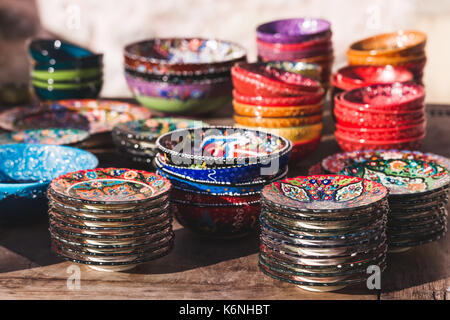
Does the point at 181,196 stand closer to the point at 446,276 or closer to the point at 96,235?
the point at 96,235

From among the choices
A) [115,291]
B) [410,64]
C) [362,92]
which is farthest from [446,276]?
[410,64]

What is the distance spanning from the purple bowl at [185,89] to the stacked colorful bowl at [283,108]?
1.06 ft

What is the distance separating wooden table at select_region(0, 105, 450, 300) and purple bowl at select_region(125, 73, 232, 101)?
0.84m

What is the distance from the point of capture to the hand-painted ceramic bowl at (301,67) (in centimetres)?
272

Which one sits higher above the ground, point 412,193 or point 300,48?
point 300,48

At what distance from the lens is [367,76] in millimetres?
2820

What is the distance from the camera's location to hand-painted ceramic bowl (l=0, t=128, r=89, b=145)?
2.45 m

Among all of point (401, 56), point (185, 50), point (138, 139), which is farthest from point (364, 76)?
point (138, 139)

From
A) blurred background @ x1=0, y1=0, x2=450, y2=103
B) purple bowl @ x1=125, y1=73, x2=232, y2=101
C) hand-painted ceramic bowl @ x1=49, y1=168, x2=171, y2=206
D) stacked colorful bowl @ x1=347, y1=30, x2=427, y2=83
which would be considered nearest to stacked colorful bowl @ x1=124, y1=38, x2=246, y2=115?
purple bowl @ x1=125, y1=73, x2=232, y2=101

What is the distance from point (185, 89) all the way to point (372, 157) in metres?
0.80

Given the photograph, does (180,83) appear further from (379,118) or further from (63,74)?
(379,118)

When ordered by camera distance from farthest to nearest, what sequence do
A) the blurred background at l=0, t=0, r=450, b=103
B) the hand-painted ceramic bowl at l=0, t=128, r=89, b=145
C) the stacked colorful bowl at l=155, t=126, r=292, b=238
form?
the blurred background at l=0, t=0, r=450, b=103, the hand-painted ceramic bowl at l=0, t=128, r=89, b=145, the stacked colorful bowl at l=155, t=126, r=292, b=238

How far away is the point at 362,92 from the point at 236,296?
1126 millimetres

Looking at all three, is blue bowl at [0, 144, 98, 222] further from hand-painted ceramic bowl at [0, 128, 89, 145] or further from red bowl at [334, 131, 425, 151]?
Result: red bowl at [334, 131, 425, 151]
